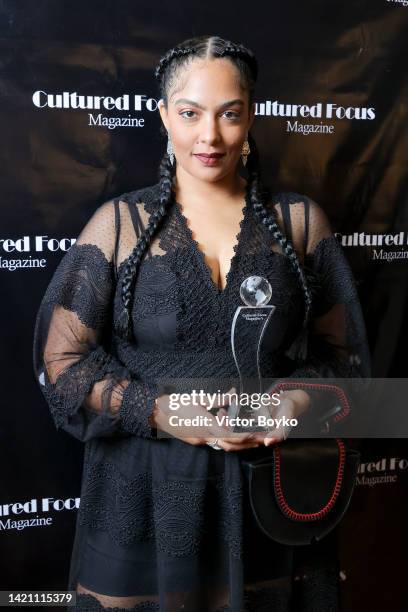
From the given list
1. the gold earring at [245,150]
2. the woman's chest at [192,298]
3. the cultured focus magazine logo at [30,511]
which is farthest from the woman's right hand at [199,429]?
the cultured focus magazine logo at [30,511]

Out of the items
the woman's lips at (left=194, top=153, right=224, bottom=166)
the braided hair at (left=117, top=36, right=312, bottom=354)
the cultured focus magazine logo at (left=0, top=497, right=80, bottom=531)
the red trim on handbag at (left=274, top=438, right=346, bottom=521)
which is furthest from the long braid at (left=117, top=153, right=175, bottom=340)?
the cultured focus magazine logo at (left=0, top=497, right=80, bottom=531)

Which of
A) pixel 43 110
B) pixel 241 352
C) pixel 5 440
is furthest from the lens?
pixel 5 440

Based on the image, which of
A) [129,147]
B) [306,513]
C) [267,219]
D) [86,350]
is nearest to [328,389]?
[306,513]

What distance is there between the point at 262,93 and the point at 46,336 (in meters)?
0.89

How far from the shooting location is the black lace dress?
1229 millimetres

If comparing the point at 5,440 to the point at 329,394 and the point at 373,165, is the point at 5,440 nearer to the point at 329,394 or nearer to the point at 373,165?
the point at 329,394

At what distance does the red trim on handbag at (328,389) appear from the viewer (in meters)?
1.27

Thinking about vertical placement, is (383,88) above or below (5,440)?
above

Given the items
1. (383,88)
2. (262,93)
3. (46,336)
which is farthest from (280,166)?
(46,336)

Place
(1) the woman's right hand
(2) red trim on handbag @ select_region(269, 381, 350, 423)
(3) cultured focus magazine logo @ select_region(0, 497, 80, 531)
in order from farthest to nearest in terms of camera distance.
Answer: (3) cultured focus magazine logo @ select_region(0, 497, 80, 531) → (2) red trim on handbag @ select_region(269, 381, 350, 423) → (1) the woman's right hand

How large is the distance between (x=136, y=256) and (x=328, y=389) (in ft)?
1.46

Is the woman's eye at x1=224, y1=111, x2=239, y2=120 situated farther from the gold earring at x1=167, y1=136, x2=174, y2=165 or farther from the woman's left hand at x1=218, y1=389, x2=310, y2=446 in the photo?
the woman's left hand at x1=218, y1=389, x2=310, y2=446

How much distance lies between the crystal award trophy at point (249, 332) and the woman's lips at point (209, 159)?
0.72 feet

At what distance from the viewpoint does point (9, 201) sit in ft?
5.31
